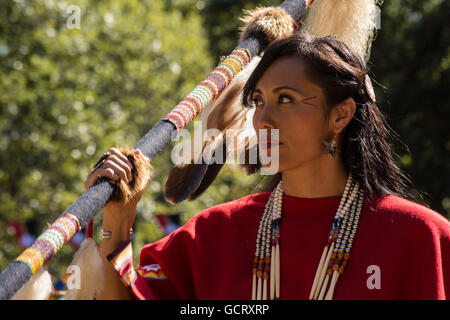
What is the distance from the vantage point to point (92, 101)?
25.3 feet

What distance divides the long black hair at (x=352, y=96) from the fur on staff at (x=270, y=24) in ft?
1.03

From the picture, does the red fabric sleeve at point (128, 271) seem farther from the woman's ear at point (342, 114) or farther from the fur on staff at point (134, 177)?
the woman's ear at point (342, 114)

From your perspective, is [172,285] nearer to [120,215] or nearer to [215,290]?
[215,290]

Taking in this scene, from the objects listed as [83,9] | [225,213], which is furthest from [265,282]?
[83,9]

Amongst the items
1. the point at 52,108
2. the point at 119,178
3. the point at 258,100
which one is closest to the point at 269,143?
the point at 258,100

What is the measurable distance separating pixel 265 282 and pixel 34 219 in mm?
5592

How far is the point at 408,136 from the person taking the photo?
7.02 metres

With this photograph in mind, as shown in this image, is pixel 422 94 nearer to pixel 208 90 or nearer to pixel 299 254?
pixel 208 90

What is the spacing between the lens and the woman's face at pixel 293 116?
2.46 meters

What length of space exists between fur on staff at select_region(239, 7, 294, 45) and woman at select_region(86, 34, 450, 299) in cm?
33

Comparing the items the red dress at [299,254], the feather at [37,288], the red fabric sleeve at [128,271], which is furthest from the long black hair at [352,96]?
the feather at [37,288]

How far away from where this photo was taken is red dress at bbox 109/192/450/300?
2363mm

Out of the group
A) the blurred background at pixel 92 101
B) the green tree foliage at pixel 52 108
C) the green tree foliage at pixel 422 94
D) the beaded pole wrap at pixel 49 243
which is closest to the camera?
the beaded pole wrap at pixel 49 243

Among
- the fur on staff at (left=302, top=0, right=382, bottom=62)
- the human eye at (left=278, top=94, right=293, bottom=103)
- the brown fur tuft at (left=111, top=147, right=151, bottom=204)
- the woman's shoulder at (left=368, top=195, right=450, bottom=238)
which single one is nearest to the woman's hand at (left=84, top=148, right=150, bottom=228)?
the brown fur tuft at (left=111, top=147, right=151, bottom=204)
